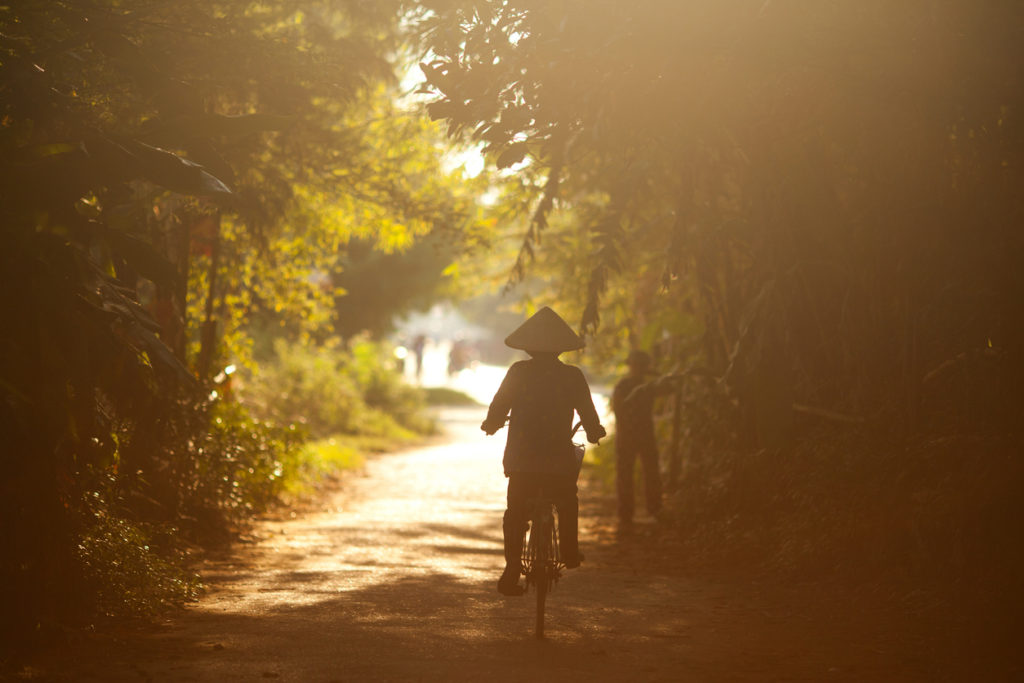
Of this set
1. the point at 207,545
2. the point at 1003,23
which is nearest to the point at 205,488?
the point at 207,545

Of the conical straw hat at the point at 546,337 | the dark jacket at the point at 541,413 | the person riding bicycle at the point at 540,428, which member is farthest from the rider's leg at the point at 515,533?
the conical straw hat at the point at 546,337

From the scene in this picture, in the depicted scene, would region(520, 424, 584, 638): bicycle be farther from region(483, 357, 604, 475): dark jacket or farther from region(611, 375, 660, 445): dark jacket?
region(611, 375, 660, 445): dark jacket

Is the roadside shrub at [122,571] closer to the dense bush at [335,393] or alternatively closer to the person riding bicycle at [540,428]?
the person riding bicycle at [540,428]

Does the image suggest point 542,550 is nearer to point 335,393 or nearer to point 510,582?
point 510,582

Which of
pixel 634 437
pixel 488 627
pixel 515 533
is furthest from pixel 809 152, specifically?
pixel 488 627

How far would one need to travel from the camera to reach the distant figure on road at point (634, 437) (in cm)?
1324

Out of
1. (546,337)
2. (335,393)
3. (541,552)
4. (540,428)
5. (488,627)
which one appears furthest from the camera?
(335,393)

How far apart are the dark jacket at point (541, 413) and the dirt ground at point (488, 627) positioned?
1148mm

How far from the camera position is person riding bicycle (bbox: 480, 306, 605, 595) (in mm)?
7680

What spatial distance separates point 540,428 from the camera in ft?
25.2

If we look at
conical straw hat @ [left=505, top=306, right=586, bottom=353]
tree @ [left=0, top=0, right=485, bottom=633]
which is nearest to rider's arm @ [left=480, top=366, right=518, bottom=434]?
conical straw hat @ [left=505, top=306, right=586, bottom=353]

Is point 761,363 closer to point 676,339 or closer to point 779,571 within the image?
point 779,571

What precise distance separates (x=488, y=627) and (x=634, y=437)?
5.75m

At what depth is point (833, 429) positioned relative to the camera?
1123 cm
